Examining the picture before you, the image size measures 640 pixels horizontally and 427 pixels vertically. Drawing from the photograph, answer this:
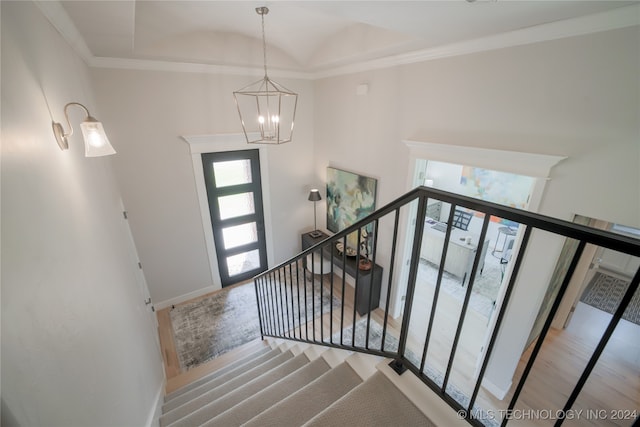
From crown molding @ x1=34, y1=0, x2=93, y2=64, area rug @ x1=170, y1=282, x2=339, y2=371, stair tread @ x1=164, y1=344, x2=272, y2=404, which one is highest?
crown molding @ x1=34, y1=0, x2=93, y2=64

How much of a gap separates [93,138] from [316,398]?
184 cm

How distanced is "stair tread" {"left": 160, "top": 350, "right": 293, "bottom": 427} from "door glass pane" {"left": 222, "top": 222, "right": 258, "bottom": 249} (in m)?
2.24

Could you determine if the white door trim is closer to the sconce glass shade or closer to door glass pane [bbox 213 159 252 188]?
door glass pane [bbox 213 159 252 188]

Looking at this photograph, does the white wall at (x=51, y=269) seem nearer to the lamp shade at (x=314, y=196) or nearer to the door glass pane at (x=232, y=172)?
the door glass pane at (x=232, y=172)

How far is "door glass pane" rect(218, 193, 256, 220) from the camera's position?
13.8 ft

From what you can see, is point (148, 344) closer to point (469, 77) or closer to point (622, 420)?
point (469, 77)

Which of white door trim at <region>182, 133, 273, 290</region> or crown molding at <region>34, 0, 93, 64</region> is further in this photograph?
white door trim at <region>182, 133, 273, 290</region>

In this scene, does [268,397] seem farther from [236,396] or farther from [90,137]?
[90,137]

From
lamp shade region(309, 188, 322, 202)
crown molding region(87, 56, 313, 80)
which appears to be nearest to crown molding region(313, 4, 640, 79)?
crown molding region(87, 56, 313, 80)

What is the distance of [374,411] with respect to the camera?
1.18 meters

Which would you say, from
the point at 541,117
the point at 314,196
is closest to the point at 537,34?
the point at 541,117

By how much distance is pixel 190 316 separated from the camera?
155 inches

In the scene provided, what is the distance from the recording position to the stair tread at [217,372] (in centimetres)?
267

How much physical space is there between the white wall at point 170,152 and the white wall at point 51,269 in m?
1.30
